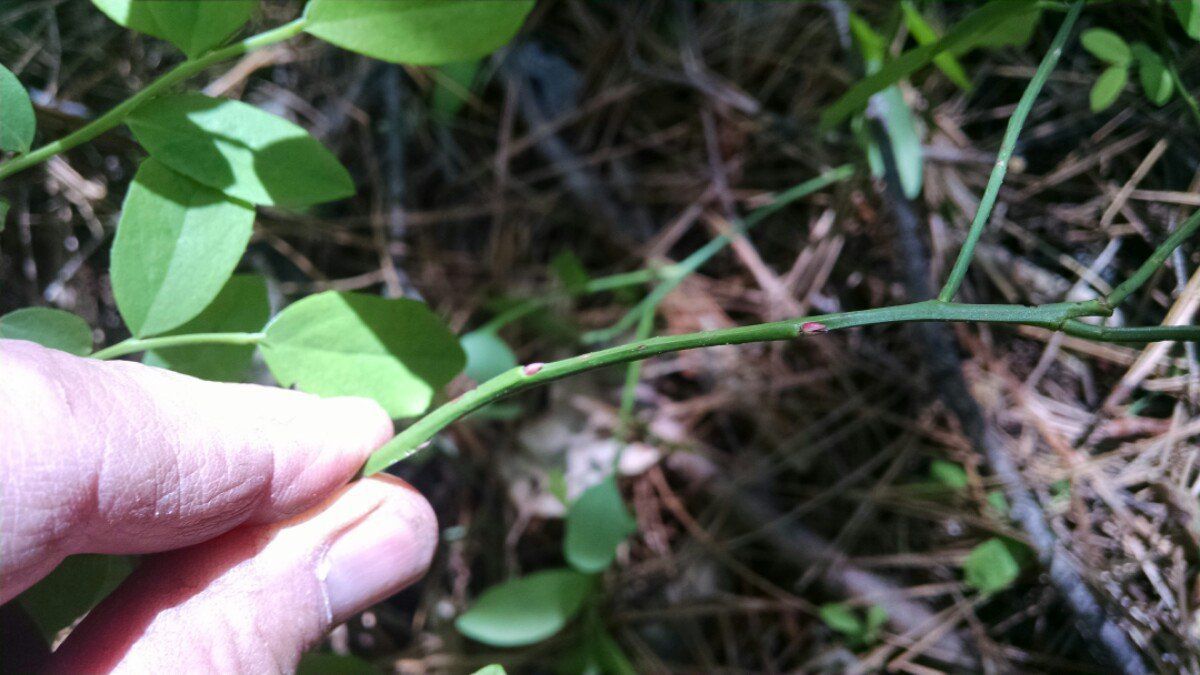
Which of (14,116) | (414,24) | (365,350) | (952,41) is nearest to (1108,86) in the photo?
(952,41)

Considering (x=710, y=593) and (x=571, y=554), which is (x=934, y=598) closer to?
(x=710, y=593)

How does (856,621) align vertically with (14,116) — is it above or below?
below

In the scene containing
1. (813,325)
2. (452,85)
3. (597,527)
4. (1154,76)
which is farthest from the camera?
(452,85)

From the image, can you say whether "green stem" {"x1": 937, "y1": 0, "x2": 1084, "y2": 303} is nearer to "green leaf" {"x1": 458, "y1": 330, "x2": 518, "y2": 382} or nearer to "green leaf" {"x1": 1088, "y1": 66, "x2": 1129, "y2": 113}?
"green leaf" {"x1": 1088, "y1": 66, "x2": 1129, "y2": 113}

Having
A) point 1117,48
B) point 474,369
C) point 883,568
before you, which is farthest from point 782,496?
point 1117,48

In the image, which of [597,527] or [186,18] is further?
[597,527]

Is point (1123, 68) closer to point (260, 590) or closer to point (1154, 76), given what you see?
point (1154, 76)

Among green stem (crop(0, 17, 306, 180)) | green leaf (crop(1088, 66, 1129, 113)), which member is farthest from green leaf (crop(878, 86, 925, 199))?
green stem (crop(0, 17, 306, 180))
